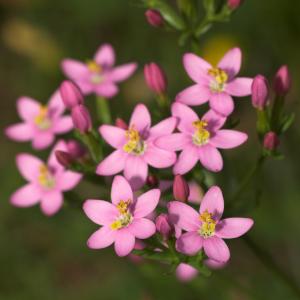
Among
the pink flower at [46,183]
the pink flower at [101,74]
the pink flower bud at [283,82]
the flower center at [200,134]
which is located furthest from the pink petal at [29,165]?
the pink flower bud at [283,82]

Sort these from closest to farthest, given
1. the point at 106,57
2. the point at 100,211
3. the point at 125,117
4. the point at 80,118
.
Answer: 1. the point at 100,211
2. the point at 80,118
3. the point at 106,57
4. the point at 125,117

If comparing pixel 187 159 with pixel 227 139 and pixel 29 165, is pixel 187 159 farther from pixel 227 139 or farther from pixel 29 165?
pixel 29 165

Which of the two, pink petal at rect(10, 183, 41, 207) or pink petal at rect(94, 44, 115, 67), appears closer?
pink petal at rect(10, 183, 41, 207)

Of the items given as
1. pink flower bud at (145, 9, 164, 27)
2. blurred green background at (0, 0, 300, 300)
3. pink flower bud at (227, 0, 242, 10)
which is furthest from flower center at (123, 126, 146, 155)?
blurred green background at (0, 0, 300, 300)

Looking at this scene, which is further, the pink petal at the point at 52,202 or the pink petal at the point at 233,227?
the pink petal at the point at 52,202

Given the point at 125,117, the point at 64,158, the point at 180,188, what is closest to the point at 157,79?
the point at 64,158

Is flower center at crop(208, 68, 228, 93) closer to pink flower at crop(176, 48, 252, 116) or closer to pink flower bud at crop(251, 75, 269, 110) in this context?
pink flower at crop(176, 48, 252, 116)

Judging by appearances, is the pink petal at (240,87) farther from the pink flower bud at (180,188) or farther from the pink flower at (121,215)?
the pink flower at (121,215)
